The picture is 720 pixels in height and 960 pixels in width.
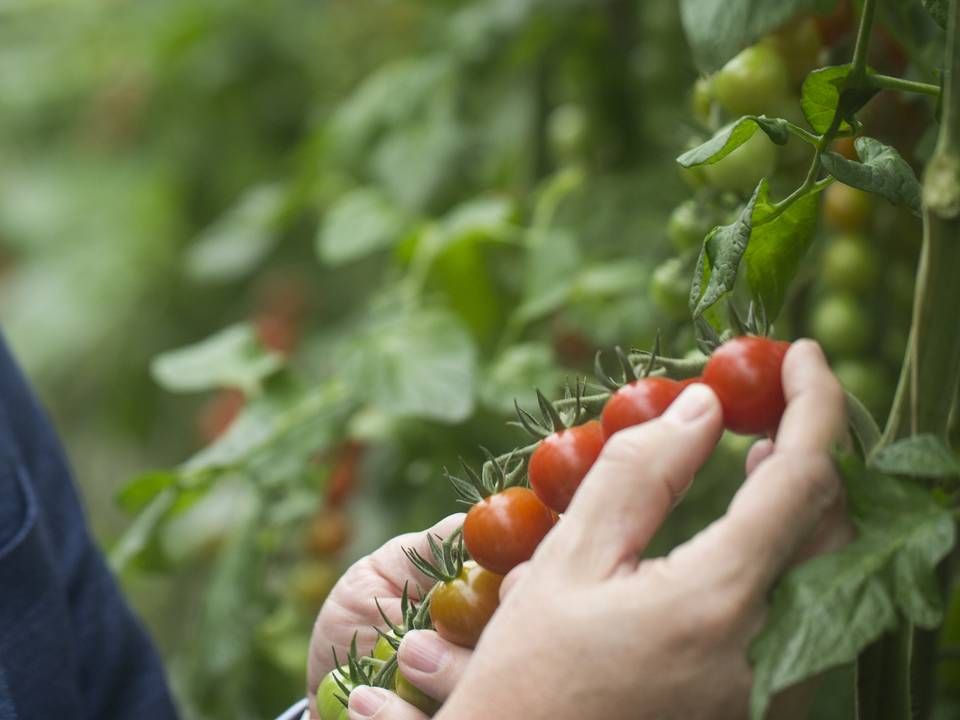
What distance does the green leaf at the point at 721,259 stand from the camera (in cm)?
38

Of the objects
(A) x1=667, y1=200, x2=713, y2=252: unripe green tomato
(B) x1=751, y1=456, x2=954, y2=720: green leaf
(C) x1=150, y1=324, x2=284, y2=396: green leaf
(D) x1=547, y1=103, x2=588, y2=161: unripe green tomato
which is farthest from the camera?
(D) x1=547, y1=103, x2=588, y2=161: unripe green tomato

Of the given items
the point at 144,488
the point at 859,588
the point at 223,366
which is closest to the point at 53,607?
the point at 144,488

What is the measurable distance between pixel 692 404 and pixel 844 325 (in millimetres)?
343

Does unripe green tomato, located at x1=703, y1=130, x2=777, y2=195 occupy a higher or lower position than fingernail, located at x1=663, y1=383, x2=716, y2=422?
higher

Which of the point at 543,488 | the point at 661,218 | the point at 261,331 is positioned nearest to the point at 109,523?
the point at 261,331

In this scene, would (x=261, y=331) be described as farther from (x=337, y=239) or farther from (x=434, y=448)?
(x=434, y=448)

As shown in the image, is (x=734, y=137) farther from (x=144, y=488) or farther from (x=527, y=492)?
(x=144, y=488)

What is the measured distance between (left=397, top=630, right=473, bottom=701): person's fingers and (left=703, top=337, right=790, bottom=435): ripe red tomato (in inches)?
4.6

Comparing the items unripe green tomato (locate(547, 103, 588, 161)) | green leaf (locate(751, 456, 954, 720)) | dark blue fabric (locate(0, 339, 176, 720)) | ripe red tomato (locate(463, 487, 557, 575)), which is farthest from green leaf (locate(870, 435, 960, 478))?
unripe green tomato (locate(547, 103, 588, 161))

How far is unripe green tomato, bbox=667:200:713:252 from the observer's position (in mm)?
552

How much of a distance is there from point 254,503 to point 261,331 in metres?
0.53

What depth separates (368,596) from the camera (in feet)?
1.52

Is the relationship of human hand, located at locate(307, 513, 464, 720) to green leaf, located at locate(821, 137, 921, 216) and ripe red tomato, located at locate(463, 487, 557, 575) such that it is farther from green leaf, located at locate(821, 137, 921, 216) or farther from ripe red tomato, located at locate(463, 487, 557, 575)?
green leaf, located at locate(821, 137, 921, 216)

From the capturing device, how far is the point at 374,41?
57.9 inches
